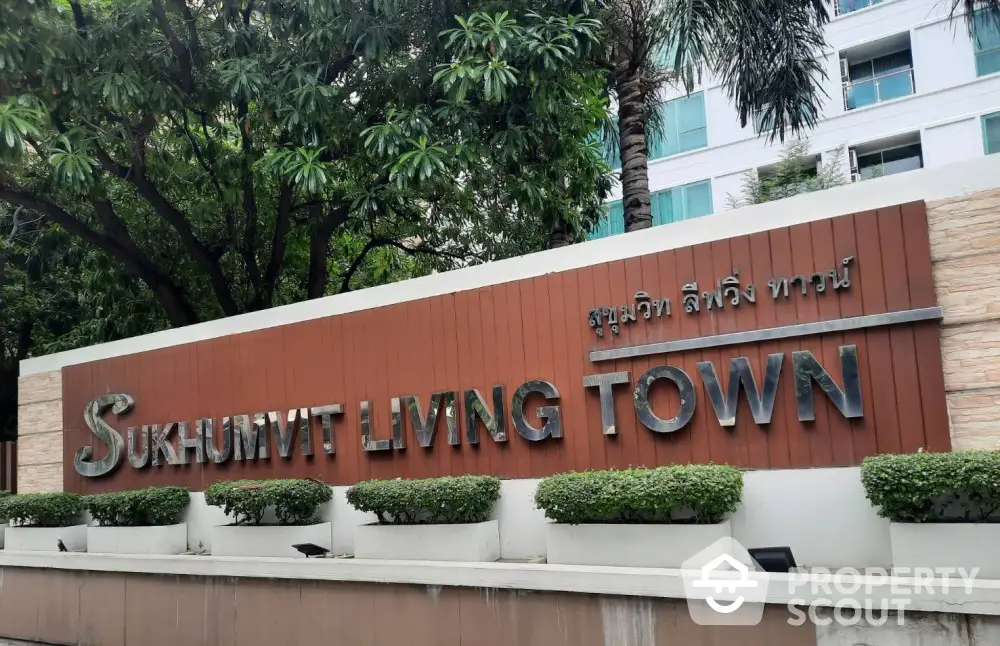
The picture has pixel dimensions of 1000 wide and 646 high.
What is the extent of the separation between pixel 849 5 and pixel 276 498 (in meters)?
20.0

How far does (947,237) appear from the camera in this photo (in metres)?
6.98

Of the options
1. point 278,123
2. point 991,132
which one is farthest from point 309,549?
point 991,132

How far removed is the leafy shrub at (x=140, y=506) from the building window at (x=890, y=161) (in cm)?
1815

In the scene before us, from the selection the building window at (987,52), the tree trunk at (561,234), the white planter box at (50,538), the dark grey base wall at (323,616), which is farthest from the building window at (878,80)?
the white planter box at (50,538)

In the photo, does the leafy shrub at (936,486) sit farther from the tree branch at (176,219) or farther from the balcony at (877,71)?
the balcony at (877,71)

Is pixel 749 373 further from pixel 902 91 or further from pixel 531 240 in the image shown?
pixel 902 91

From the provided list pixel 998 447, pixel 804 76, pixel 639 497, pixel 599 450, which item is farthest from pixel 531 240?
pixel 998 447

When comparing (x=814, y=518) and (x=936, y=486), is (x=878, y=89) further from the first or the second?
(x=936, y=486)

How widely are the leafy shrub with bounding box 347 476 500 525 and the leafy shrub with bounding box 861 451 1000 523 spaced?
3.67m

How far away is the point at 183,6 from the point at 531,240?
6.84 m

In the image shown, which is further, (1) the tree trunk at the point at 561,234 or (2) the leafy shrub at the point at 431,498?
(1) the tree trunk at the point at 561,234

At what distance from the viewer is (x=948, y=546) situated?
6277 millimetres

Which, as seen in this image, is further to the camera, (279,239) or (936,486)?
(279,239)

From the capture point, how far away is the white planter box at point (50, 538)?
39.0 ft
